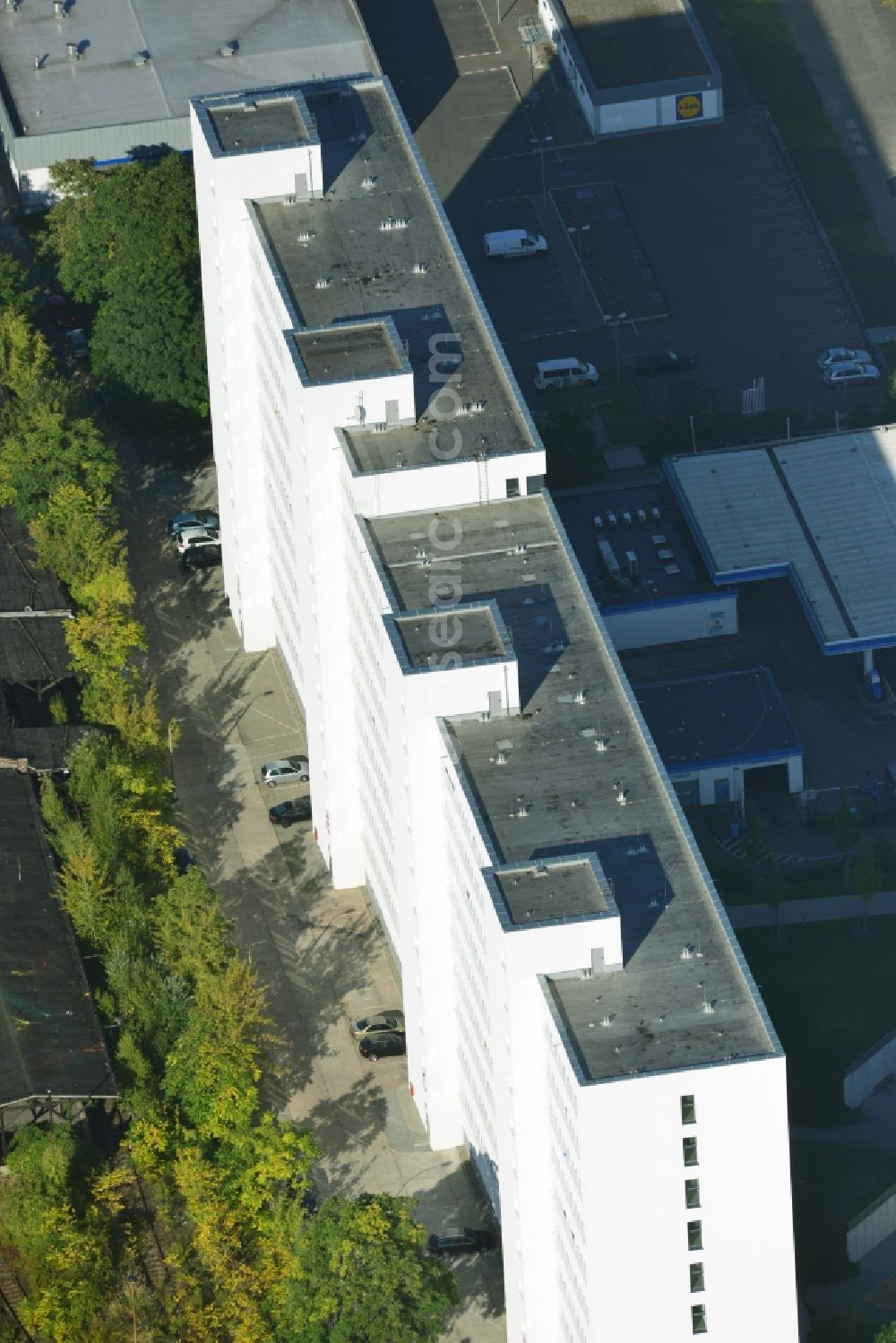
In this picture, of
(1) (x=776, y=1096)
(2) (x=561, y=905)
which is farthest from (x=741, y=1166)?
(2) (x=561, y=905)

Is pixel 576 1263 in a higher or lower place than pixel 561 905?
lower

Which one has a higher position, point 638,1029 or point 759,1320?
point 638,1029

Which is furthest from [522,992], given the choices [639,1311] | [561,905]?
[639,1311]

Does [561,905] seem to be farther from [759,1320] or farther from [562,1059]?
[759,1320]

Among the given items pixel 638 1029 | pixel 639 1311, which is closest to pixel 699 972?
pixel 638 1029

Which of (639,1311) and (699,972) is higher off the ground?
(699,972)

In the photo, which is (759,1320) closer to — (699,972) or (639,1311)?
(639,1311)

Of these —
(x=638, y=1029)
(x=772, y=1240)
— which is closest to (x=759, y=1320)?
(x=772, y=1240)

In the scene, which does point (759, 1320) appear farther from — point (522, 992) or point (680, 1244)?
point (522, 992)
